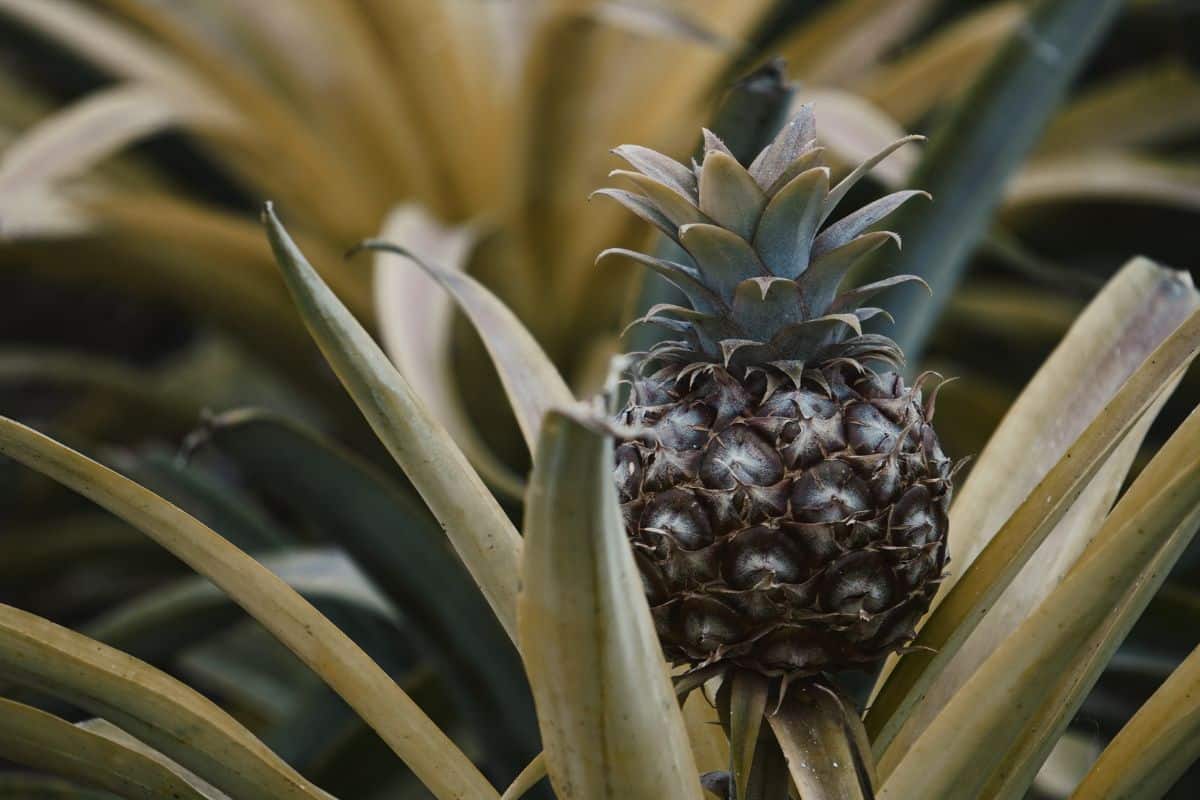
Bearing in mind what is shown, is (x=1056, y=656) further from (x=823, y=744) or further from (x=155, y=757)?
(x=155, y=757)

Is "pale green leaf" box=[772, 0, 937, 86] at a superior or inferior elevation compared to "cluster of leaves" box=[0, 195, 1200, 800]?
superior

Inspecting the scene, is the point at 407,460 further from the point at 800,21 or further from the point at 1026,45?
the point at 800,21

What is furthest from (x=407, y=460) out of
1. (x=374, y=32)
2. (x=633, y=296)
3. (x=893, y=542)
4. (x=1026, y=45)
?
(x=374, y=32)

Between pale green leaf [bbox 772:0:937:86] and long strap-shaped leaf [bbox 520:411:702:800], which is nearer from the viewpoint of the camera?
long strap-shaped leaf [bbox 520:411:702:800]

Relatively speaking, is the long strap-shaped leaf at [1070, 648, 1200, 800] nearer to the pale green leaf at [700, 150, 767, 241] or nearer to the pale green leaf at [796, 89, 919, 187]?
the pale green leaf at [700, 150, 767, 241]

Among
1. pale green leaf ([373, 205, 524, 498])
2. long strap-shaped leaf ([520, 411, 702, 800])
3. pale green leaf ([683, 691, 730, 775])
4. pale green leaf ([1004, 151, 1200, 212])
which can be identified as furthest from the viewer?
pale green leaf ([1004, 151, 1200, 212])

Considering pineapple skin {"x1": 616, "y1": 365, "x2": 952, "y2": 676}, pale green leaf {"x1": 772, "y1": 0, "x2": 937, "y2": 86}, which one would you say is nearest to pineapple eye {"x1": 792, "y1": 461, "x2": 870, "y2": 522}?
pineapple skin {"x1": 616, "y1": 365, "x2": 952, "y2": 676}
